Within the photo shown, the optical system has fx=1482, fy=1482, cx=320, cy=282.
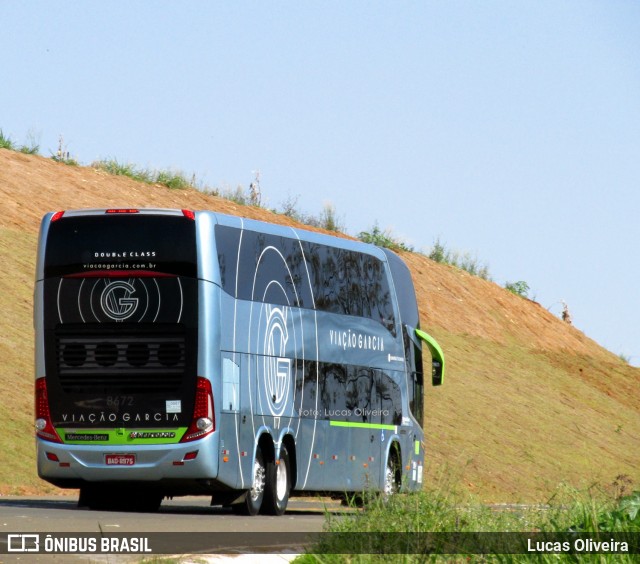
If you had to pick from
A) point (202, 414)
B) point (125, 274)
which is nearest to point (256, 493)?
point (202, 414)

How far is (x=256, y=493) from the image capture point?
21.5 metres

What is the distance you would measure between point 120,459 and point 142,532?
4771 mm

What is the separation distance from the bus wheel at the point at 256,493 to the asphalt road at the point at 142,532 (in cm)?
22

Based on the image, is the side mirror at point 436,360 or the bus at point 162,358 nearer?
the bus at point 162,358

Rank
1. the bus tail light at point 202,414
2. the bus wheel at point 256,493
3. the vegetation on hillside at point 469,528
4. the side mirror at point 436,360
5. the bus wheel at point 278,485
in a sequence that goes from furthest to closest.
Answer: the side mirror at point 436,360 < the bus wheel at point 278,485 < the bus wheel at point 256,493 < the bus tail light at point 202,414 < the vegetation on hillside at point 469,528

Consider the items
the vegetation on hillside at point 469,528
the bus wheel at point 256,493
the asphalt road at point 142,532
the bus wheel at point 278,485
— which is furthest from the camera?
the bus wheel at point 278,485

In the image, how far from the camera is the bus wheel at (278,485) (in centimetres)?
2177

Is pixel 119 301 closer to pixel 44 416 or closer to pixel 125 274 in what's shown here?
pixel 125 274

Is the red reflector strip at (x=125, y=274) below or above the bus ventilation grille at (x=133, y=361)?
above

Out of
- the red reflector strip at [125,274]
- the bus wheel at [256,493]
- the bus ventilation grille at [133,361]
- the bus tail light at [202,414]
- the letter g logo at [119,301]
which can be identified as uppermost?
the red reflector strip at [125,274]

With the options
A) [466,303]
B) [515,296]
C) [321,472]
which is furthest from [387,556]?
[515,296]

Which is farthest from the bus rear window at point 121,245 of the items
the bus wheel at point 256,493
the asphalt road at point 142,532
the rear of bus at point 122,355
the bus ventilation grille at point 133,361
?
the asphalt road at point 142,532

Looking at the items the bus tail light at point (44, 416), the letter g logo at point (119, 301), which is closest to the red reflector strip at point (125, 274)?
the letter g logo at point (119, 301)

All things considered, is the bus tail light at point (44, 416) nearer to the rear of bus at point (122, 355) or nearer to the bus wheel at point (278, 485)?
the rear of bus at point (122, 355)
